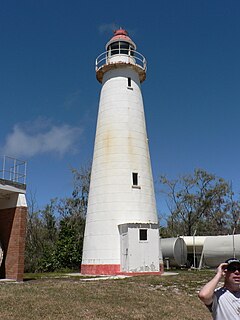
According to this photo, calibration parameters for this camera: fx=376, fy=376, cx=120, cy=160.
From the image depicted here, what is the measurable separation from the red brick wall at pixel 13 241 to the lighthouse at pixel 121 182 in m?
5.14

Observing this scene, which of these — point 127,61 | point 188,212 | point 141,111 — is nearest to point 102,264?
point 141,111

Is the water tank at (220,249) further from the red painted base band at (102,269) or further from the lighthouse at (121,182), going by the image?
the red painted base band at (102,269)

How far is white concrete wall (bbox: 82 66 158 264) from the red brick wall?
16.9ft

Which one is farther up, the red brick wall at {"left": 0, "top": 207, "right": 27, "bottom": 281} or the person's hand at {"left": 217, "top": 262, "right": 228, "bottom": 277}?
the red brick wall at {"left": 0, "top": 207, "right": 27, "bottom": 281}

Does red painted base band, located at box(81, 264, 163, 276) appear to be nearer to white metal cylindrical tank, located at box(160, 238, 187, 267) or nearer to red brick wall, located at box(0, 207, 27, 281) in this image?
red brick wall, located at box(0, 207, 27, 281)

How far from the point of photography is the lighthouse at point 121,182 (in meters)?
21.3

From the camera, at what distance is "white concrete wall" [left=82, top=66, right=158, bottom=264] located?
22.0 meters

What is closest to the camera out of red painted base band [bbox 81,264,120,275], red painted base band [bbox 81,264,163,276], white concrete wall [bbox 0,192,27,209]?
white concrete wall [bbox 0,192,27,209]

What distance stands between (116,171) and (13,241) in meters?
7.34

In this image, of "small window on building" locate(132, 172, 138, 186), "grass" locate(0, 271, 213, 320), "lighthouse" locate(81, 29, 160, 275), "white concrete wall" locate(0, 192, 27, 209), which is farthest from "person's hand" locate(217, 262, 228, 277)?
"small window on building" locate(132, 172, 138, 186)

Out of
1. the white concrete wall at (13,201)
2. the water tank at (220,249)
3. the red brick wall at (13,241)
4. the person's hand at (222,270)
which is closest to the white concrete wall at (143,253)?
the red brick wall at (13,241)

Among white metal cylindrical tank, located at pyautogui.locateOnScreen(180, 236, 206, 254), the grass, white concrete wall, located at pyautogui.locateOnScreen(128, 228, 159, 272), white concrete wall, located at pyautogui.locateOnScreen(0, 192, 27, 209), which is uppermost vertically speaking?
white concrete wall, located at pyautogui.locateOnScreen(0, 192, 27, 209)

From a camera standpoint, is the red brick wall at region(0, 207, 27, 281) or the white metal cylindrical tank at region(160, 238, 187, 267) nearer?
the red brick wall at region(0, 207, 27, 281)

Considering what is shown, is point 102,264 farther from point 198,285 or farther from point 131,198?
point 198,285
